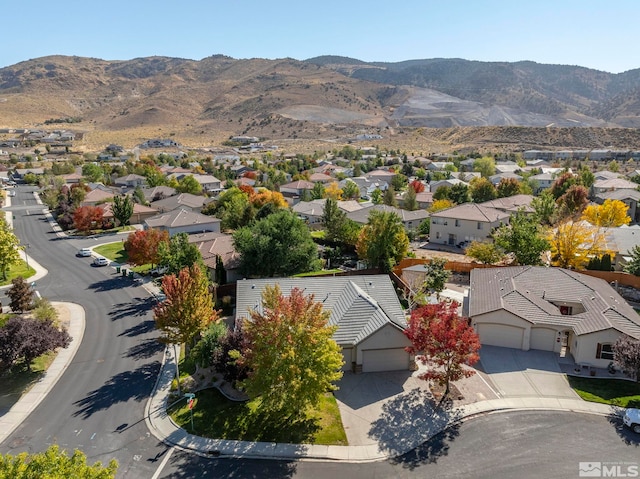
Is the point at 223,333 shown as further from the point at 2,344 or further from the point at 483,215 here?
the point at 483,215

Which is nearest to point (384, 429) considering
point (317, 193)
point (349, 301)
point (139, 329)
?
point (349, 301)

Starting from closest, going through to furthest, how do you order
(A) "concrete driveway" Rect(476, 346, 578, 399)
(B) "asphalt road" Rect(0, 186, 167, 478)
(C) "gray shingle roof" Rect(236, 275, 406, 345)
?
(B) "asphalt road" Rect(0, 186, 167, 478), (A) "concrete driveway" Rect(476, 346, 578, 399), (C) "gray shingle roof" Rect(236, 275, 406, 345)

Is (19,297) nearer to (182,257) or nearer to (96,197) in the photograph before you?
(182,257)

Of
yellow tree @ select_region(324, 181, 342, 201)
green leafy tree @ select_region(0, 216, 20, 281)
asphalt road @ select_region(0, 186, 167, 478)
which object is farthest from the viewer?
yellow tree @ select_region(324, 181, 342, 201)

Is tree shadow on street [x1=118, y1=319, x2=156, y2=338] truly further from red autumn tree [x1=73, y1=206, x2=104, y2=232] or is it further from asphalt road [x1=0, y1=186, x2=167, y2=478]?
red autumn tree [x1=73, y1=206, x2=104, y2=232]

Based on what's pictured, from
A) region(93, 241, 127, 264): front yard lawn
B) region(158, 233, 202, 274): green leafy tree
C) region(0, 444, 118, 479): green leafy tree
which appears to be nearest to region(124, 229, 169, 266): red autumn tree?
region(158, 233, 202, 274): green leafy tree
